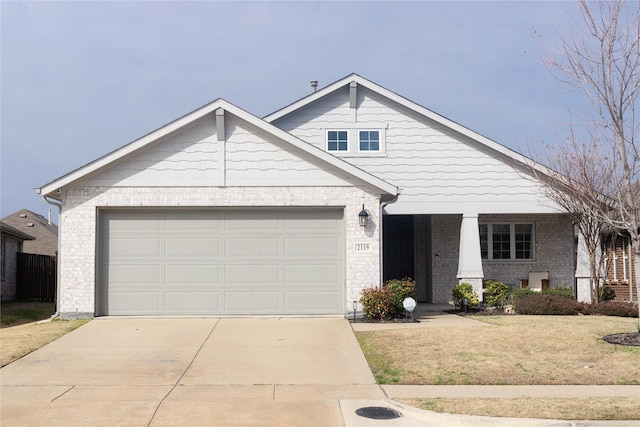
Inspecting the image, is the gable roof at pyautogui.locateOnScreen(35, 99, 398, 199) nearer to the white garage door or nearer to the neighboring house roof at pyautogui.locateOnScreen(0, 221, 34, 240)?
the white garage door

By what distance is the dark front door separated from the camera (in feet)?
72.1

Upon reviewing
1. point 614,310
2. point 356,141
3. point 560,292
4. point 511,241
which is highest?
point 356,141

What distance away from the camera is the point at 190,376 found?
34.1ft

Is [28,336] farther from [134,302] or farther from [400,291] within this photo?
[400,291]

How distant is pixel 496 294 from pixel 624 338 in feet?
21.5

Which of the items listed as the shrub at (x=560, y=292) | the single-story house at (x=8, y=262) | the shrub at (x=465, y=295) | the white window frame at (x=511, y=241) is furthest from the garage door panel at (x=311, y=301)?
the single-story house at (x=8, y=262)

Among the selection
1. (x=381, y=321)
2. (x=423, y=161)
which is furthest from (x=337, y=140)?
(x=381, y=321)

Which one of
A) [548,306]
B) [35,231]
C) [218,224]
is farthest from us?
[35,231]

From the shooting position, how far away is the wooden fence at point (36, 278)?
2380 cm

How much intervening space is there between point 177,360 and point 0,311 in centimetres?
1009

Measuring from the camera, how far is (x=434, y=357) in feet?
37.5

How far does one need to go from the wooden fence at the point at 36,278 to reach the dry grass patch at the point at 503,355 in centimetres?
1414

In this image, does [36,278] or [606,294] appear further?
[36,278]

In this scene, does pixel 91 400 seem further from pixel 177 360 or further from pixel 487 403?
pixel 487 403
